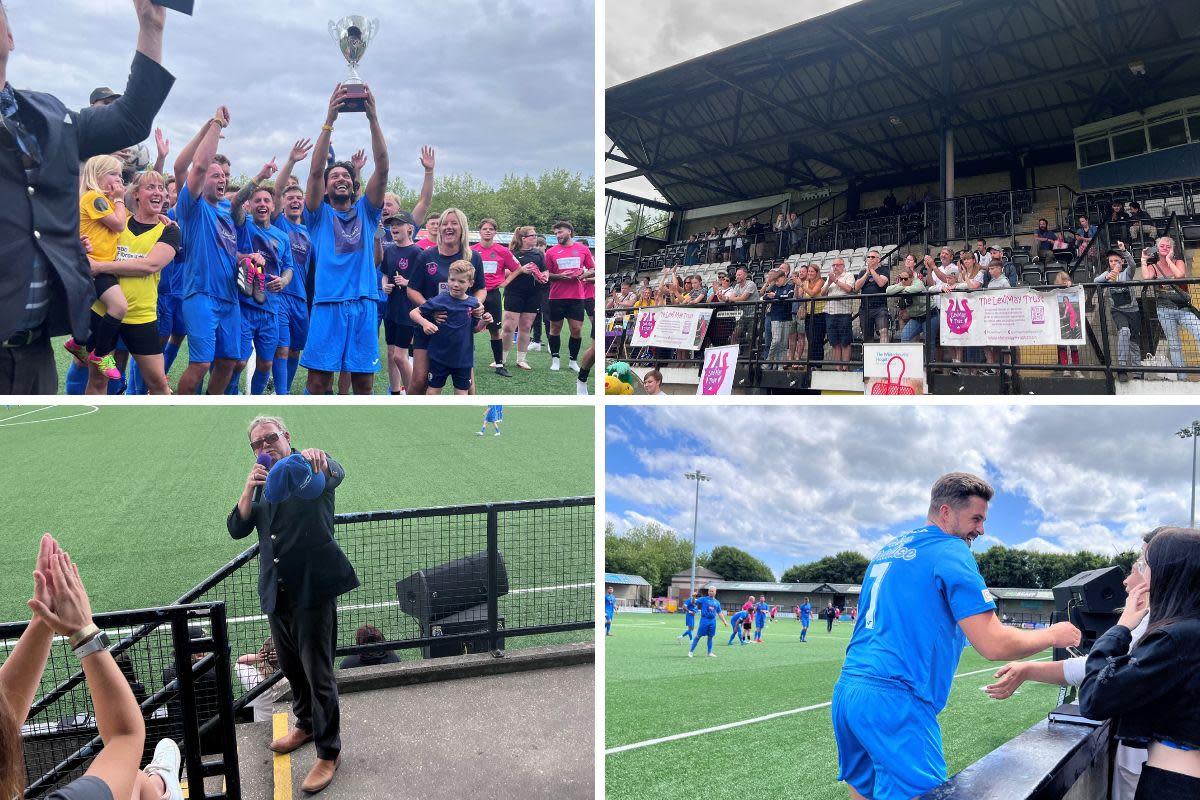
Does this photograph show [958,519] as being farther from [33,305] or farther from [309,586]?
[33,305]

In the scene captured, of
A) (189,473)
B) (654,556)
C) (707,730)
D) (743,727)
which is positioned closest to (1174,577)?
(707,730)

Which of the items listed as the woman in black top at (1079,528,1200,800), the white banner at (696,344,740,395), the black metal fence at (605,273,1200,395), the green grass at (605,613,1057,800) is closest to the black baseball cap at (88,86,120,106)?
the woman in black top at (1079,528,1200,800)

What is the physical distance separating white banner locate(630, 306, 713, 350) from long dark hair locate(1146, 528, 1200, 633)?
6060 millimetres

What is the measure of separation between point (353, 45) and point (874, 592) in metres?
3.85

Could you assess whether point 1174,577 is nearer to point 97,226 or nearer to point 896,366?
point 97,226

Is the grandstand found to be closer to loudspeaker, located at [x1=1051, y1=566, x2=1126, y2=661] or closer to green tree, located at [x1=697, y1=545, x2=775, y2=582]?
loudspeaker, located at [x1=1051, y1=566, x2=1126, y2=661]

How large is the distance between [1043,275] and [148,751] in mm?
11108

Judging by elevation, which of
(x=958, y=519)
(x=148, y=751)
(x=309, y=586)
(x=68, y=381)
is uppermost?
(x=68, y=381)

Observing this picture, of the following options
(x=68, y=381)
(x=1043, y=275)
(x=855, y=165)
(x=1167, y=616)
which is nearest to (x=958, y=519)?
(x=1167, y=616)

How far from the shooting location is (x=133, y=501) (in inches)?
395

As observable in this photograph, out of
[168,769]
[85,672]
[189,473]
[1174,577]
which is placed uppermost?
[1174,577]

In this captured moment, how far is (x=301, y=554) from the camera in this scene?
10.6 feet

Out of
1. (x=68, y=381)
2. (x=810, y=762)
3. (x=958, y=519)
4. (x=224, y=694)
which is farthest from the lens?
(x=810, y=762)

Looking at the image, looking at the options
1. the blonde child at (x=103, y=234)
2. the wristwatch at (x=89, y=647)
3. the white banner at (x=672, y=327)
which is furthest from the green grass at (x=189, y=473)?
the wristwatch at (x=89, y=647)
